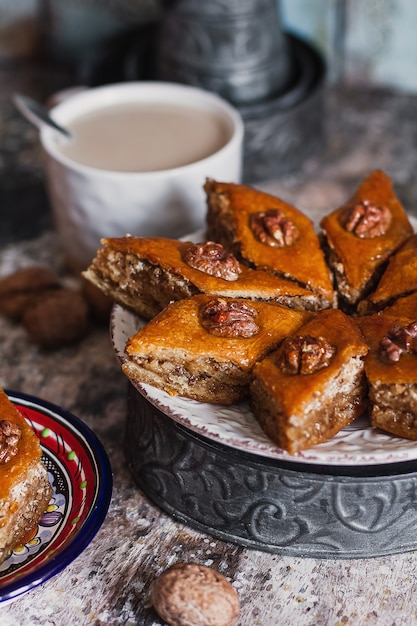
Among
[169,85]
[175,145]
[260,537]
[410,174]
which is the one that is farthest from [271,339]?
[410,174]

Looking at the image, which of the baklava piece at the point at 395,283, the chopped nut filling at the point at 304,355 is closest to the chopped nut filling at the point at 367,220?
the baklava piece at the point at 395,283

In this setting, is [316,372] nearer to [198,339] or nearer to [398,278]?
[198,339]

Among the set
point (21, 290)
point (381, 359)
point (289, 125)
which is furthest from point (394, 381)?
point (289, 125)

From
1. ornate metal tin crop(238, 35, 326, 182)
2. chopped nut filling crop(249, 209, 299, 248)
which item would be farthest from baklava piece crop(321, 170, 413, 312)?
ornate metal tin crop(238, 35, 326, 182)

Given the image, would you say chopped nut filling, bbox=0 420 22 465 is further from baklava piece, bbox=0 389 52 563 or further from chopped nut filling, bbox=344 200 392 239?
chopped nut filling, bbox=344 200 392 239

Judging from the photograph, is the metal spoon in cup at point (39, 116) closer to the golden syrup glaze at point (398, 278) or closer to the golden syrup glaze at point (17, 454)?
the golden syrup glaze at point (17, 454)

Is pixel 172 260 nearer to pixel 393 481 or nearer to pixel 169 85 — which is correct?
pixel 393 481
